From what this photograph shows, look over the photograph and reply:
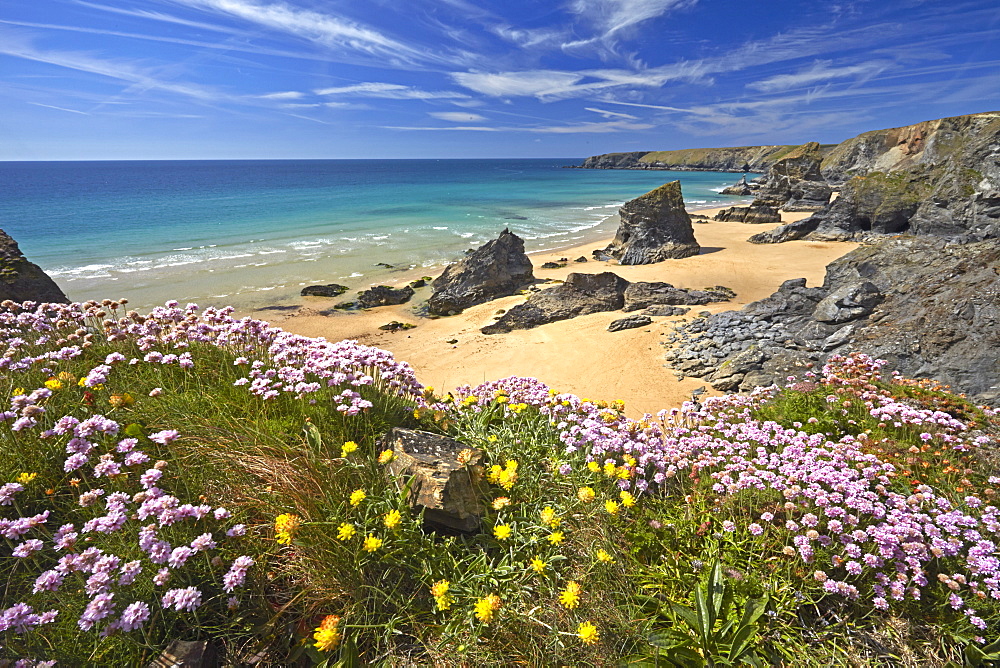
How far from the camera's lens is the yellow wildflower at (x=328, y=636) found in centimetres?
237

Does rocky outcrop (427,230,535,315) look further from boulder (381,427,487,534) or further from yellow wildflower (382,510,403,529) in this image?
yellow wildflower (382,510,403,529)

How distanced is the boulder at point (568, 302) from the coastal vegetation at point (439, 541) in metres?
12.1

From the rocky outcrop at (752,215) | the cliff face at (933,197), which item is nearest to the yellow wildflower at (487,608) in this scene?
the cliff face at (933,197)

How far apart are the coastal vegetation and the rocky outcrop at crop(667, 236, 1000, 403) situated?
4.75 metres

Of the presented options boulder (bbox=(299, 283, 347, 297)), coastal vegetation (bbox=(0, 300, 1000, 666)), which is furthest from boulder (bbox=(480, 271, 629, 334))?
coastal vegetation (bbox=(0, 300, 1000, 666))

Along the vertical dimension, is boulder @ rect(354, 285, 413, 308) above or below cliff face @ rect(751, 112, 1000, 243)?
below

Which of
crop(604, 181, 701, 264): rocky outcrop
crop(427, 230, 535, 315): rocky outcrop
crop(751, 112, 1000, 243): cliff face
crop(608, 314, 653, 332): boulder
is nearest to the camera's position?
crop(608, 314, 653, 332): boulder

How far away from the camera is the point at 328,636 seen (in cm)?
237

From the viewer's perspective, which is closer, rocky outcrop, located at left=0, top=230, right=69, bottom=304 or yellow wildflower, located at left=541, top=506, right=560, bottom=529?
yellow wildflower, located at left=541, top=506, right=560, bottom=529

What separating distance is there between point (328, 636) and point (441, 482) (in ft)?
3.61

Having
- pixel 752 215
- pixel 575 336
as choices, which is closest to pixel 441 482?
pixel 575 336

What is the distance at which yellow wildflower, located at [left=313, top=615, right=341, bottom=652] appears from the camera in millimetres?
2369

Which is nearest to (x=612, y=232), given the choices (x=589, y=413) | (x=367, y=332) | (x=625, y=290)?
(x=625, y=290)

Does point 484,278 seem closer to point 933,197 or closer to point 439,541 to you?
point 439,541
